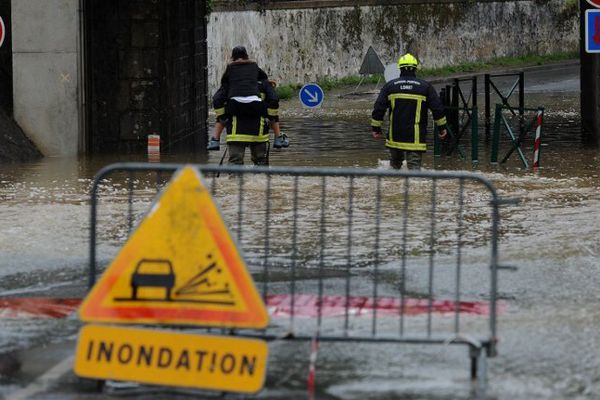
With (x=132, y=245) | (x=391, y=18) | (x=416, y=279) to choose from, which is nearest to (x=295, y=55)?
(x=391, y=18)

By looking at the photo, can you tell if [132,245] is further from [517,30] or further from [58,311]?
[517,30]

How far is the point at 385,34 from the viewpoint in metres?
46.7

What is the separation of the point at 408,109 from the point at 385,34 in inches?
1214

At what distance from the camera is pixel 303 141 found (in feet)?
83.4

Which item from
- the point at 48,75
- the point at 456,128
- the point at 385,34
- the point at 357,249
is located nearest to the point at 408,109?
the point at 357,249

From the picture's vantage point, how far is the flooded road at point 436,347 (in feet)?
25.0

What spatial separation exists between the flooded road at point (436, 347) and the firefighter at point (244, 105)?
1.25m

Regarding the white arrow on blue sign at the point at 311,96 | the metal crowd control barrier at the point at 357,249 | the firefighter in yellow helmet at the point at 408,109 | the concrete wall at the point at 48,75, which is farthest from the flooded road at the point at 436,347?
the white arrow on blue sign at the point at 311,96

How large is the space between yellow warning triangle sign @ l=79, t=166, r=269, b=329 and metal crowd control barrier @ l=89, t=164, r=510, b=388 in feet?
1.04

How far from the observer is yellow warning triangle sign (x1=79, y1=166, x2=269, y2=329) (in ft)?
23.5

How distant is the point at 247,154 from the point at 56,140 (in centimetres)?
352

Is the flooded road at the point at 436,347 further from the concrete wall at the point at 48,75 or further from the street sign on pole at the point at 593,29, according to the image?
the street sign on pole at the point at 593,29

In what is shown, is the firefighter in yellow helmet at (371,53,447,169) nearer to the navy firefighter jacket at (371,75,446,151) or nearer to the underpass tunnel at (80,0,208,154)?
the navy firefighter jacket at (371,75,446,151)

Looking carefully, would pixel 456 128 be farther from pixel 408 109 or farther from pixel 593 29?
pixel 408 109
